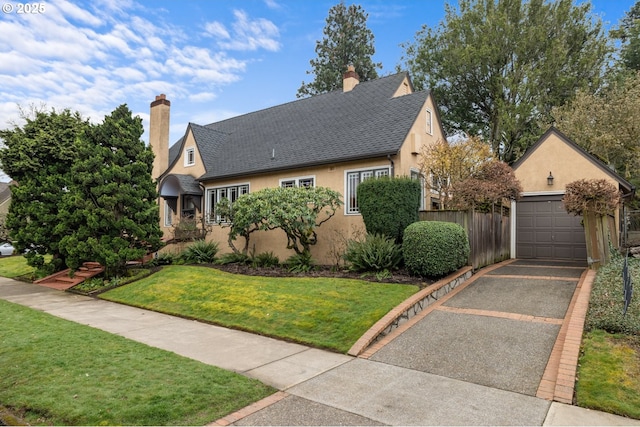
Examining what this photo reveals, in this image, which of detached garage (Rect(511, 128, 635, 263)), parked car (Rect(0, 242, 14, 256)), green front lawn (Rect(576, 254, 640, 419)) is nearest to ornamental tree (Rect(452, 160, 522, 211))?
detached garage (Rect(511, 128, 635, 263))

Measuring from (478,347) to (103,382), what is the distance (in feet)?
17.7

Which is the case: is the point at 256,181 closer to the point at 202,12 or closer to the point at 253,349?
the point at 202,12

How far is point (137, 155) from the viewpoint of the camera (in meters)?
13.7

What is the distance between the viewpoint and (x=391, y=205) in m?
10.8

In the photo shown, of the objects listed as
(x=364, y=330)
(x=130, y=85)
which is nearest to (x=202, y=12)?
(x=130, y=85)

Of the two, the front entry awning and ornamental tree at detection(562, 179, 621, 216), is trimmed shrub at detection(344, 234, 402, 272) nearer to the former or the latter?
ornamental tree at detection(562, 179, 621, 216)

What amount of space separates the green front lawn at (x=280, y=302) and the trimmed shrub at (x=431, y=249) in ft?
2.87

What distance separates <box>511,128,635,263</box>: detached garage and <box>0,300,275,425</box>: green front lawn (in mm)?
13673

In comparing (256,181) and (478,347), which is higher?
(256,181)

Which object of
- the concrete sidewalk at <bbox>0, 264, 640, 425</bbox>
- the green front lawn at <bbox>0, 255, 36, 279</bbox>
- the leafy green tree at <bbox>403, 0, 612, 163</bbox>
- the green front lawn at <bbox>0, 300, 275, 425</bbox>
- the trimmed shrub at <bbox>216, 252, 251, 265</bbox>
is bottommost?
the green front lawn at <bbox>0, 255, 36, 279</bbox>

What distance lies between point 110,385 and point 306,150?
455 inches

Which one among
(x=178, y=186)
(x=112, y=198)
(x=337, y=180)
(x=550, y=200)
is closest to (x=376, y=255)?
(x=337, y=180)

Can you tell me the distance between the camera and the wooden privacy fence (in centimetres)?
1103

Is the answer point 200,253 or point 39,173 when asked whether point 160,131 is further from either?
point 200,253
